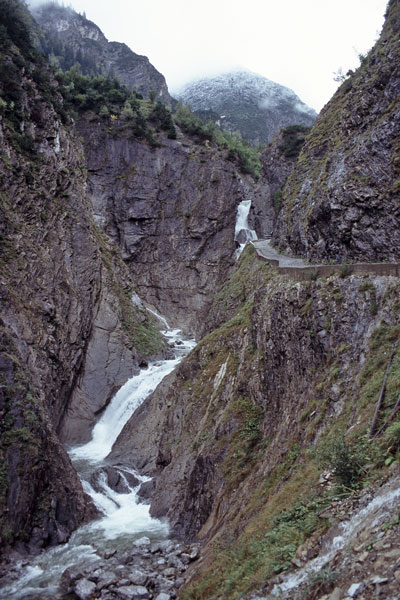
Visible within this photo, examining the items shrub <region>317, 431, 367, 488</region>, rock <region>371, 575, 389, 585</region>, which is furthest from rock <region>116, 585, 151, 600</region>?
rock <region>371, 575, 389, 585</region>

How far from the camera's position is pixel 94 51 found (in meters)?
112

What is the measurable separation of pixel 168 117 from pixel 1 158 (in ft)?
125

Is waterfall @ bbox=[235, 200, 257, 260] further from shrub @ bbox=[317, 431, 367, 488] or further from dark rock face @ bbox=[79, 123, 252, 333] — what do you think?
shrub @ bbox=[317, 431, 367, 488]

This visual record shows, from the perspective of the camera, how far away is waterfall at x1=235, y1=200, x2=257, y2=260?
55.3 m

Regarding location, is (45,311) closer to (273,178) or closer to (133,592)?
(133,592)

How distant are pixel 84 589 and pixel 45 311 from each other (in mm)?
19392

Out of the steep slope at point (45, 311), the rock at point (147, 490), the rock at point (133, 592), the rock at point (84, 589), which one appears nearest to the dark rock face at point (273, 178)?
the steep slope at point (45, 311)

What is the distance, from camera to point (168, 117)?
62.7 metres

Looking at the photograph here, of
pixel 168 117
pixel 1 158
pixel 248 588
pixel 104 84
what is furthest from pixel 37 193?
pixel 104 84

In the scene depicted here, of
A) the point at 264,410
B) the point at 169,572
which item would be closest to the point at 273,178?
the point at 264,410

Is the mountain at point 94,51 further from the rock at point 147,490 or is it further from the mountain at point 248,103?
the rock at point 147,490

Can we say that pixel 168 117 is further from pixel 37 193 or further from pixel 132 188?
pixel 37 193

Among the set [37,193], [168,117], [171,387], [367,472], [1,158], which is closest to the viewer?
[367,472]

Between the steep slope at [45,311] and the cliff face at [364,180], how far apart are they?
1685cm
